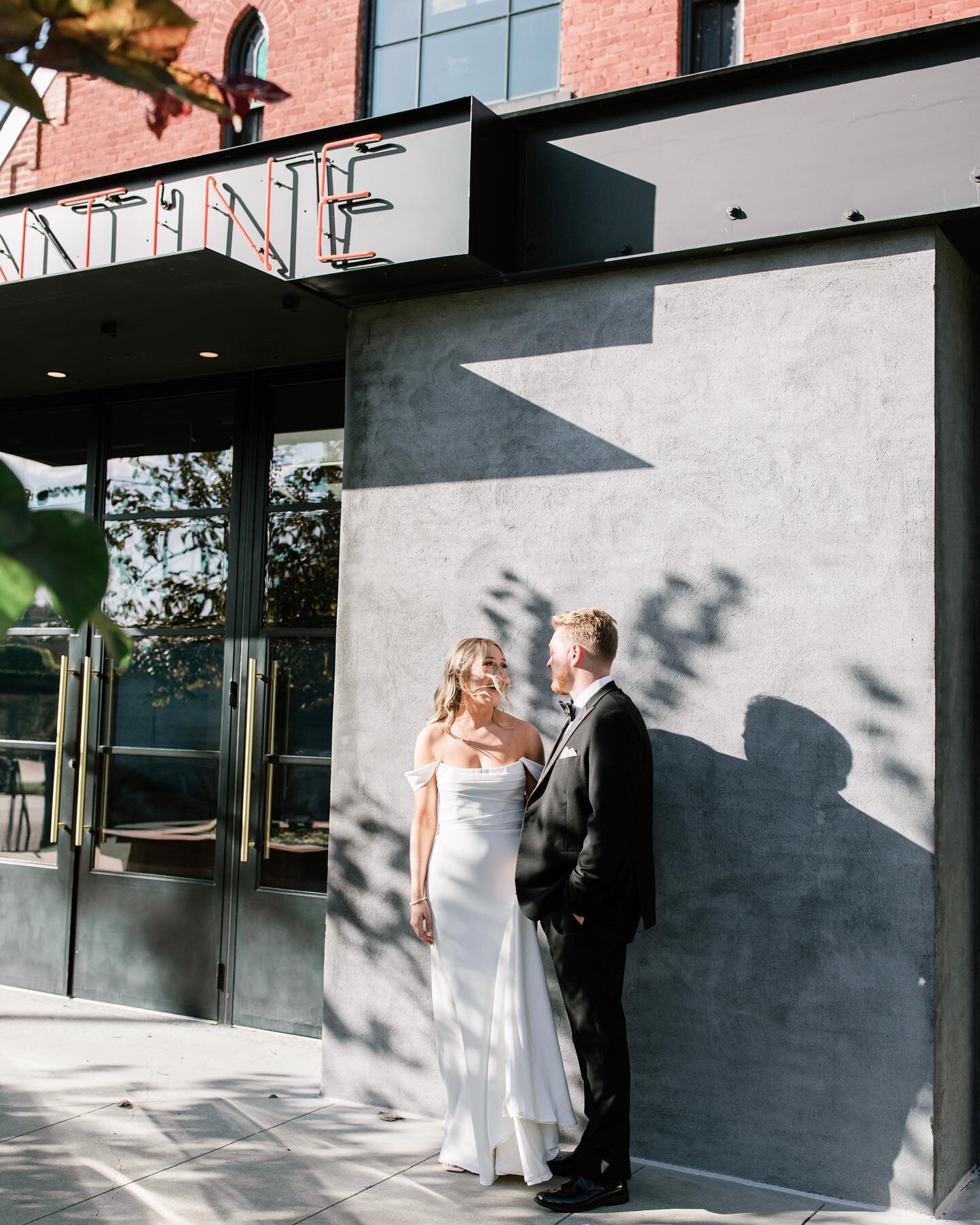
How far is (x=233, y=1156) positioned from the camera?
5.12 m

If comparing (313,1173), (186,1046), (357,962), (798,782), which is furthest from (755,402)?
(186,1046)

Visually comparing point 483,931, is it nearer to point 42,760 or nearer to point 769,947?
point 769,947

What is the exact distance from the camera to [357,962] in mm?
5836

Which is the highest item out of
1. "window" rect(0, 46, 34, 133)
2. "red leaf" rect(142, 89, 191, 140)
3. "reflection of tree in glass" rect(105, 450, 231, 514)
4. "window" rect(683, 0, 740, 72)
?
"window" rect(683, 0, 740, 72)

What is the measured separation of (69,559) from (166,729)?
710 cm

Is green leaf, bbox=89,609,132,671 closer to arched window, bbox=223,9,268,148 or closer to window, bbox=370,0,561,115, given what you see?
window, bbox=370,0,561,115

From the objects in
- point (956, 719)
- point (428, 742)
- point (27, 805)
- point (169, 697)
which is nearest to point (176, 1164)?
point (428, 742)

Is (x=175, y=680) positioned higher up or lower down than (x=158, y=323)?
lower down

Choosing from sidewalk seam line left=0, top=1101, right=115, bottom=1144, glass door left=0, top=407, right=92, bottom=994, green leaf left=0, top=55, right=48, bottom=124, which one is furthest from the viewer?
glass door left=0, top=407, right=92, bottom=994

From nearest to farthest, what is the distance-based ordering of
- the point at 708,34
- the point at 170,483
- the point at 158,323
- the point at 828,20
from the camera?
1. the point at 828,20
2. the point at 708,34
3. the point at 158,323
4. the point at 170,483

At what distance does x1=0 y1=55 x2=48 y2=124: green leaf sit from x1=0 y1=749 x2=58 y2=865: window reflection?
753 centimetres

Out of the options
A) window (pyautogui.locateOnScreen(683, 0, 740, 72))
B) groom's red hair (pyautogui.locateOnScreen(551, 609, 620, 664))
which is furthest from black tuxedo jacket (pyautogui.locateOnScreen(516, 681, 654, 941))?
window (pyautogui.locateOnScreen(683, 0, 740, 72))

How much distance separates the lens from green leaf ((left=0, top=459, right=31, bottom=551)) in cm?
62

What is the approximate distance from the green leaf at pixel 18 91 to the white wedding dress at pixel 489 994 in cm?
438
